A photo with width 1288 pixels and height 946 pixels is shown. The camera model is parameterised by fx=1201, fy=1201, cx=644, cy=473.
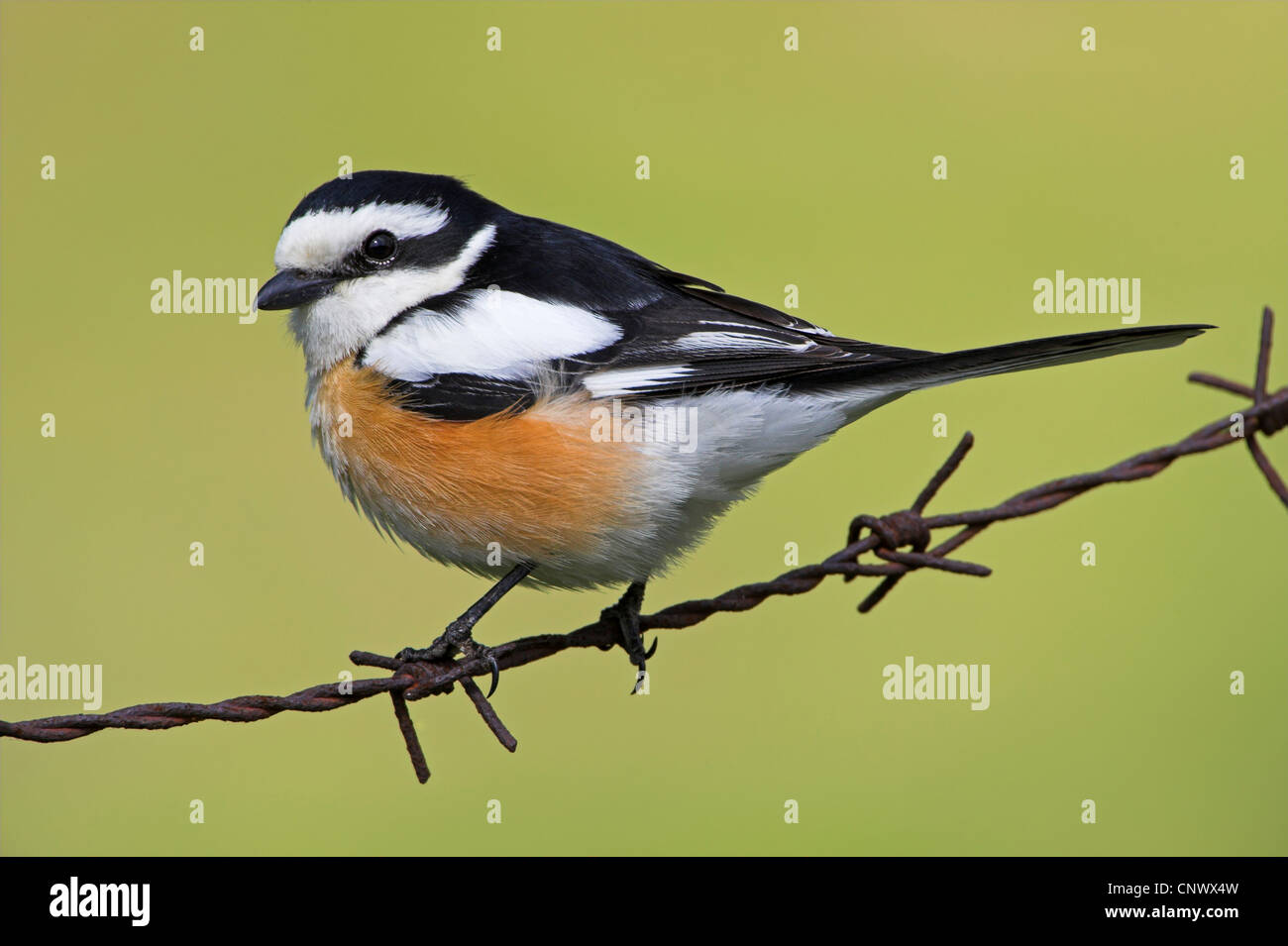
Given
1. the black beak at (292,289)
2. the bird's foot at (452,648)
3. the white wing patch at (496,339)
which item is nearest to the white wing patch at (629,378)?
the white wing patch at (496,339)

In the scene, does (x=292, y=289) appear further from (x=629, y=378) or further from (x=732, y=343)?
(x=732, y=343)

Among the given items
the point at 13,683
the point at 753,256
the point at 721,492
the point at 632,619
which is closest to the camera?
the point at 721,492

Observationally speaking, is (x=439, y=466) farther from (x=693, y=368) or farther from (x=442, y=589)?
(x=442, y=589)

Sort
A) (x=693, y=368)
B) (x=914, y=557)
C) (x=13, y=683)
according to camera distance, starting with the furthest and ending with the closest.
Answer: (x=13, y=683) < (x=693, y=368) < (x=914, y=557)

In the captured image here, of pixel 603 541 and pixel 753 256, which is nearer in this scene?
pixel 603 541

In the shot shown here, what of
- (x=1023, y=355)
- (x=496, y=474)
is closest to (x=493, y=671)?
(x=496, y=474)

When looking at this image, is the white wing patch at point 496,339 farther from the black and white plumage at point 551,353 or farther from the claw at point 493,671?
the claw at point 493,671

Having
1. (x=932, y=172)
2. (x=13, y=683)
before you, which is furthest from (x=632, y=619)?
(x=932, y=172)

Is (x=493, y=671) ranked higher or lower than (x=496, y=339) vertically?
lower
